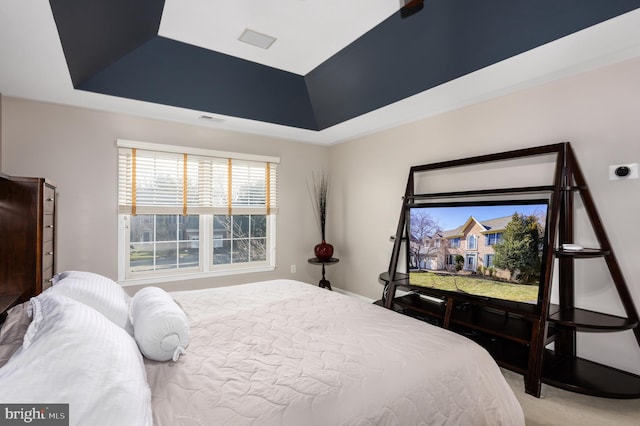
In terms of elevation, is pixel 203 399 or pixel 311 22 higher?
pixel 311 22

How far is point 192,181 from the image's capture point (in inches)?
155

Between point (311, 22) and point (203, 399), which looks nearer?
point (203, 399)

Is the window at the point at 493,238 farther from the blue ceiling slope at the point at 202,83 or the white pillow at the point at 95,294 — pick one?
the white pillow at the point at 95,294

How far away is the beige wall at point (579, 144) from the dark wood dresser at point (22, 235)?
11.4ft

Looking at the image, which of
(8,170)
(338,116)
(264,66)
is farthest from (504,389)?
(8,170)

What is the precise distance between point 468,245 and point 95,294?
2851mm

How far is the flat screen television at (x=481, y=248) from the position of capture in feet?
8.35

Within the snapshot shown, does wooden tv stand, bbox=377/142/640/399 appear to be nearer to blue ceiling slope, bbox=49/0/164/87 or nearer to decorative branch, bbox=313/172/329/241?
decorative branch, bbox=313/172/329/241

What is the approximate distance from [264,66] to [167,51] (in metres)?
0.91

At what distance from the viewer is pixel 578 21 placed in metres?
1.96

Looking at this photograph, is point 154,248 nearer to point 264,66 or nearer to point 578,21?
point 264,66

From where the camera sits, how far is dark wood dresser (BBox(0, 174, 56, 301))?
2496mm

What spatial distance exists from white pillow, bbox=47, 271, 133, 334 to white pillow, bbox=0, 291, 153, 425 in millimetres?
428

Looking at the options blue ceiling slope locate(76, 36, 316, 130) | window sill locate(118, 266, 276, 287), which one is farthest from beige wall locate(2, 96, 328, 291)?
blue ceiling slope locate(76, 36, 316, 130)
